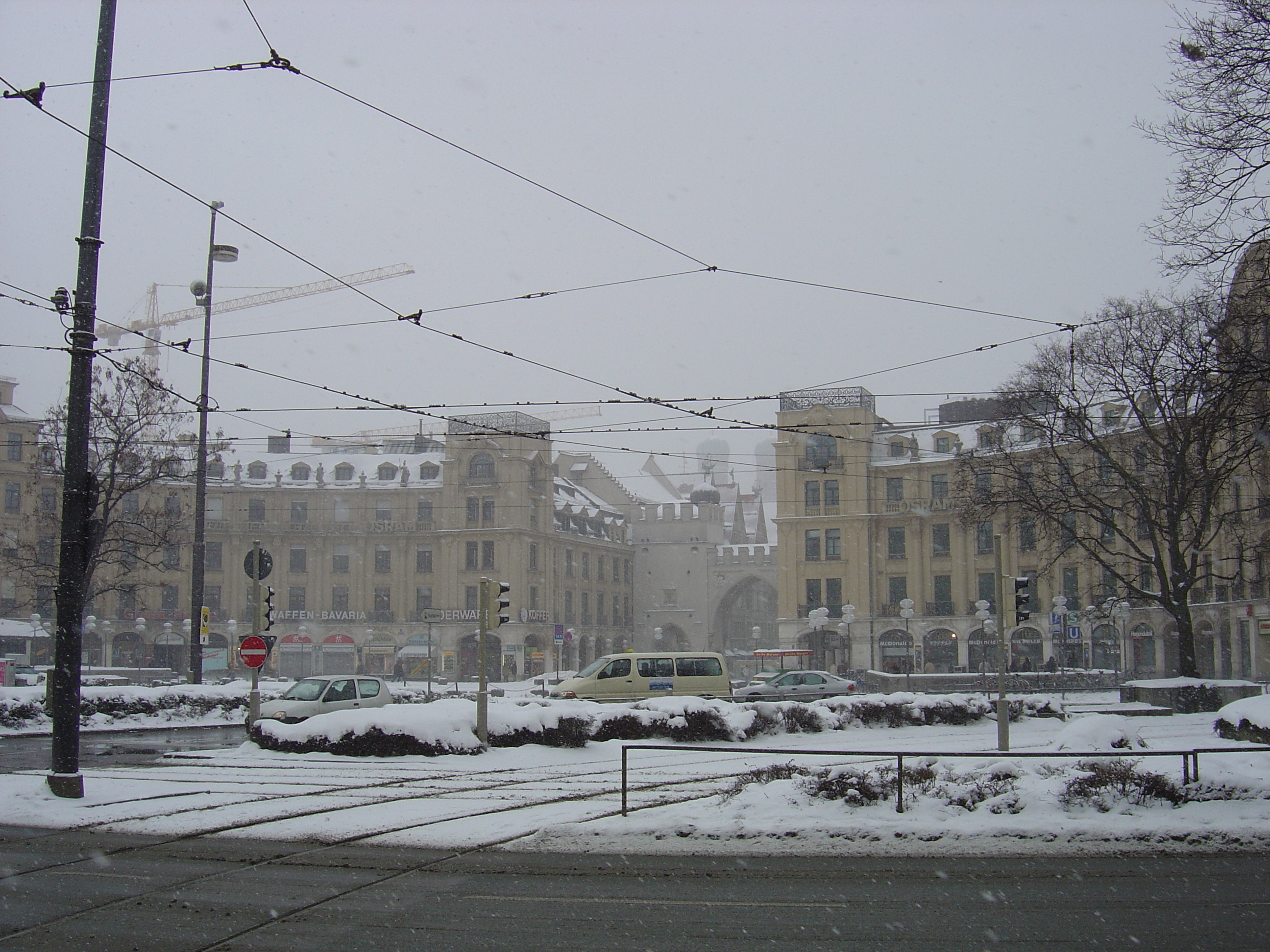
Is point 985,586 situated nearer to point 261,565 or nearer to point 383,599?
point 383,599

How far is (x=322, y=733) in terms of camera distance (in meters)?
18.6

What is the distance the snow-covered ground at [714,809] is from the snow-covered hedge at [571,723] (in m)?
2.47

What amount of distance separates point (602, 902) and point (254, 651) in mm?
13721

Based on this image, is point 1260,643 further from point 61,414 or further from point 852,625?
point 61,414

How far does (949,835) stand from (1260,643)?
119 ft

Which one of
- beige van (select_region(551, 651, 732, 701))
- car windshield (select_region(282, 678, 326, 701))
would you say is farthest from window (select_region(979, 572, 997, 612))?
car windshield (select_region(282, 678, 326, 701))

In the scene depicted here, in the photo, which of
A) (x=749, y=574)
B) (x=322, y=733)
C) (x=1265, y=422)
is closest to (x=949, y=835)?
(x=1265, y=422)

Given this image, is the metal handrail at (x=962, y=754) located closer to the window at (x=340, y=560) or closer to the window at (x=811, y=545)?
the window at (x=811, y=545)

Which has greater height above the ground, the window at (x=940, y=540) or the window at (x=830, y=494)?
the window at (x=830, y=494)

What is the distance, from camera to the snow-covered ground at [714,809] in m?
10.4

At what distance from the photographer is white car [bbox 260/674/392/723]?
904 inches

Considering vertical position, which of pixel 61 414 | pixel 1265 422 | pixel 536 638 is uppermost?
pixel 61 414

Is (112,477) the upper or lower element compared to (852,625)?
upper

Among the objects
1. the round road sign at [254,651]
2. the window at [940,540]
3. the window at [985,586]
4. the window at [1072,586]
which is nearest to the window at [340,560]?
the window at [940,540]
